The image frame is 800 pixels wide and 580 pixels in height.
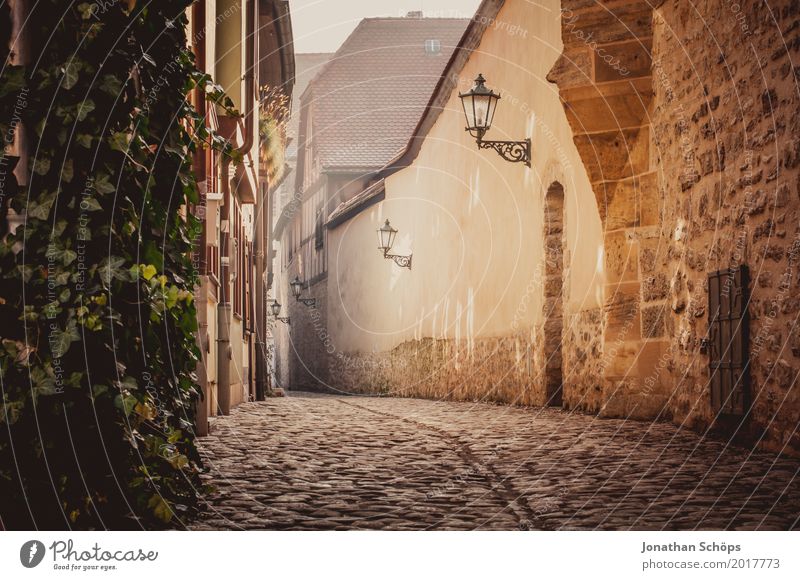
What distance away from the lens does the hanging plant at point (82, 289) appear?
3.18 metres

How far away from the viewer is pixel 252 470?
547 cm

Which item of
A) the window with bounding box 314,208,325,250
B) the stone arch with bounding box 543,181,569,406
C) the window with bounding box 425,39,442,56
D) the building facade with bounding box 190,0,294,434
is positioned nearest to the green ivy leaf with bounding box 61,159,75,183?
the building facade with bounding box 190,0,294,434

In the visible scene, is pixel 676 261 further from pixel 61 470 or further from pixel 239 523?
pixel 61 470

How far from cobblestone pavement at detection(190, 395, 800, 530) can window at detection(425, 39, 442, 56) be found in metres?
24.7

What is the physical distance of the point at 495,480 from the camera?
202 inches

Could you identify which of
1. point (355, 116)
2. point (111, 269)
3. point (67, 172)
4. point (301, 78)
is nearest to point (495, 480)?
point (111, 269)

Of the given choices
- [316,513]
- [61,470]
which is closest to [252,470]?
[316,513]

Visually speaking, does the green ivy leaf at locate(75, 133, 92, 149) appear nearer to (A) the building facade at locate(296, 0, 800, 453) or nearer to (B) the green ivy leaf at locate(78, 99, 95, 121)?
(B) the green ivy leaf at locate(78, 99, 95, 121)

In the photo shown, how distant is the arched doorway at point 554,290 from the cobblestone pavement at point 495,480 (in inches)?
124

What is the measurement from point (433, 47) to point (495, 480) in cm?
2809

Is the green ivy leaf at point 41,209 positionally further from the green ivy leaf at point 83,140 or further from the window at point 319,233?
the window at point 319,233

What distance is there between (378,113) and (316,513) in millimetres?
27080

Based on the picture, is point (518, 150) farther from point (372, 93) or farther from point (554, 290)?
point (372, 93)

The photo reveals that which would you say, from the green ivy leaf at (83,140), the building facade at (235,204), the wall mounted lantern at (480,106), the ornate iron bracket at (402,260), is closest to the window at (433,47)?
the building facade at (235,204)
